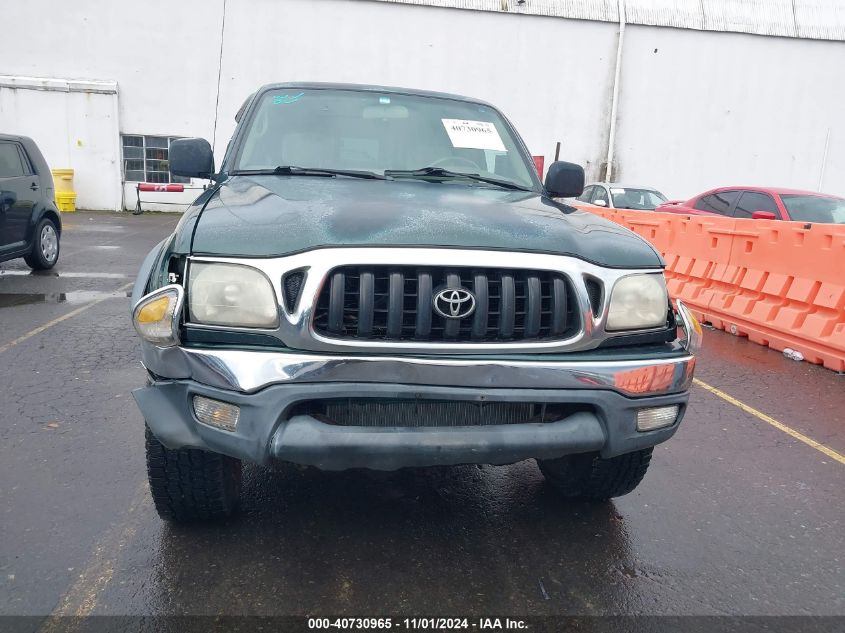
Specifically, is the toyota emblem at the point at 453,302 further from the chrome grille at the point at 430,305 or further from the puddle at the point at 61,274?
the puddle at the point at 61,274

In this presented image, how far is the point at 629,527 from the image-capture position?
117 inches

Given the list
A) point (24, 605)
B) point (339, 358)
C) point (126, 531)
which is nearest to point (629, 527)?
point (339, 358)

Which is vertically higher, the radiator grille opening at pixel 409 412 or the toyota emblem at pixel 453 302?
the toyota emblem at pixel 453 302

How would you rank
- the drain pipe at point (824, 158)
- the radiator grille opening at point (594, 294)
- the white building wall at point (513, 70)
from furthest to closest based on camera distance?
1. the drain pipe at point (824, 158)
2. the white building wall at point (513, 70)
3. the radiator grille opening at point (594, 294)

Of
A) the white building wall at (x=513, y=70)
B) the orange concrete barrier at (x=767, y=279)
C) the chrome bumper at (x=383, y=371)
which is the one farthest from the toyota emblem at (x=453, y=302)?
the white building wall at (x=513, y=70)

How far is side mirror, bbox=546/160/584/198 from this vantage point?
3762mm

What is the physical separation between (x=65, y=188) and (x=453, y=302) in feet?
70.8

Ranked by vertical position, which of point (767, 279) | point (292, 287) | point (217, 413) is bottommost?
point (767, 279)

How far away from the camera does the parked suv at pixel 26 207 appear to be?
27.6ft

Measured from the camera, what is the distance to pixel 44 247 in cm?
934

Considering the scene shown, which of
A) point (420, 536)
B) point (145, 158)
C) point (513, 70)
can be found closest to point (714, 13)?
point (513, 70)

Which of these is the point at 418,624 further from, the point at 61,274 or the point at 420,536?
the point at 61,274

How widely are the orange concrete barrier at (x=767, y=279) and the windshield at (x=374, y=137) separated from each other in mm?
3602

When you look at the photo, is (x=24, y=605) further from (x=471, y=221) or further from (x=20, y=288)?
(x=20, y=288)
